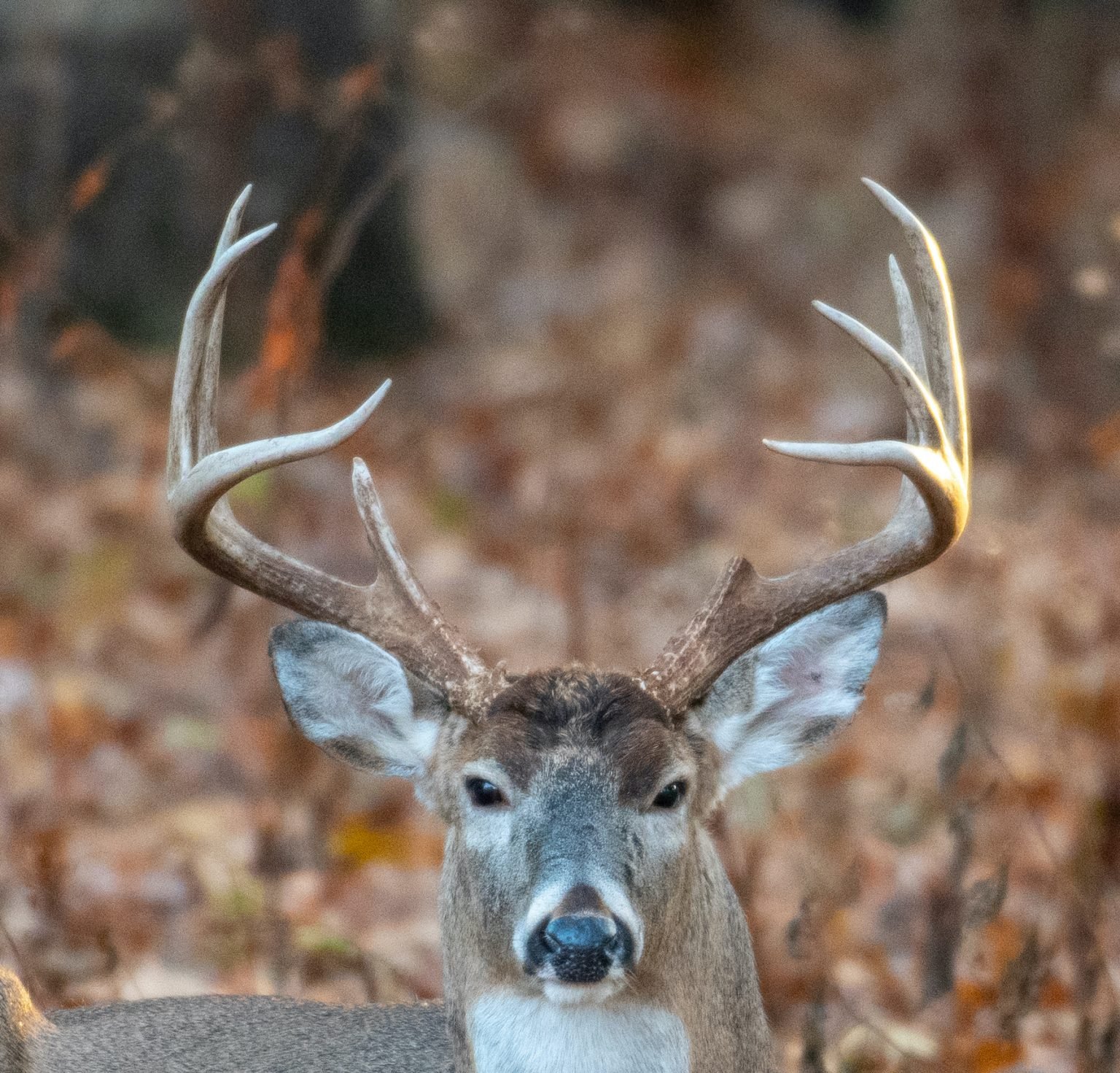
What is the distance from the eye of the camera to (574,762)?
420cm

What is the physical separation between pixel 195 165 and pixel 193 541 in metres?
7.31

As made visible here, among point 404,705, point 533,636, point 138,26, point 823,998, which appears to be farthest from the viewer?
point 138,26

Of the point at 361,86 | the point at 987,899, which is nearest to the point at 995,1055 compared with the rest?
the point at 987,899

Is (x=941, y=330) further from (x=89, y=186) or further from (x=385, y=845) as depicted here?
(x=385, y=845)

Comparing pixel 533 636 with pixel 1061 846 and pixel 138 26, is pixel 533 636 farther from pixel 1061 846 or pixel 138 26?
pixel 138 26

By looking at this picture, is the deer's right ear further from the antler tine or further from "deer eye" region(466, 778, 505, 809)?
the antler tine

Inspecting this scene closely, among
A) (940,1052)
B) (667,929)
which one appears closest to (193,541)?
(667,929)

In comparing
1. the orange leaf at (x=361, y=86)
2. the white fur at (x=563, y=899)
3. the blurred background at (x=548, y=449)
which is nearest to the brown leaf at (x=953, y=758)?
the blurred background at (x=548, y=449)

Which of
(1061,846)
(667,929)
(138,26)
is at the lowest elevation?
(1061,846)

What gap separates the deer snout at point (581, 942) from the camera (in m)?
3.86

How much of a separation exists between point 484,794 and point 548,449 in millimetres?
6949

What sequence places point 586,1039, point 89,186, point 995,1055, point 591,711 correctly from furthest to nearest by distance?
point 89,186 → point 995,1055 → point 591,711 → point 586,1039

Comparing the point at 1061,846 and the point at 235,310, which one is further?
the point at 235,310

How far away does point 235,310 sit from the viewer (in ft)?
35.7
